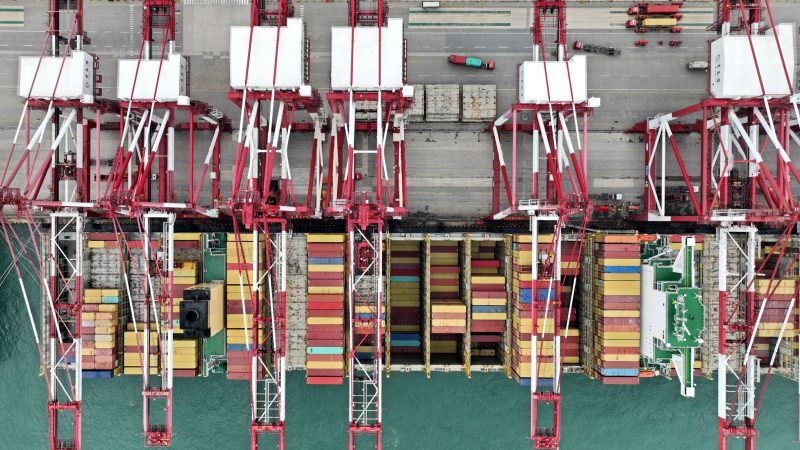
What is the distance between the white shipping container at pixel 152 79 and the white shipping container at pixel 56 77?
2644 millimetres

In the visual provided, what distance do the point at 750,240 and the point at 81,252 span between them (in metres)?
52.3

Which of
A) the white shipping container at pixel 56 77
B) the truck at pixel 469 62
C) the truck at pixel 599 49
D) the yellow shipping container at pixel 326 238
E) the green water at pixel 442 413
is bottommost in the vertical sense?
the green water at pixel 442 413

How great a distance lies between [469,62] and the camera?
3841 cm

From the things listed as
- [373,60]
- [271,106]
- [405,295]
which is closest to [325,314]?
[405,295]

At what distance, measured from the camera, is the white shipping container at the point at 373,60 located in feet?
95.0

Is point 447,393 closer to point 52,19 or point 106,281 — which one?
point 106,281

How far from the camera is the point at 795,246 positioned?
3519 centimetres

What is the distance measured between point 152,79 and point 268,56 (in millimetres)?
10657

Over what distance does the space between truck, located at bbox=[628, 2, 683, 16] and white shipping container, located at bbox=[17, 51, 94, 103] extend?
157 feet

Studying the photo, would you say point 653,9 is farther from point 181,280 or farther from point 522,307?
point 181,280

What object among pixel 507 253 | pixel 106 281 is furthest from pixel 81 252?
pixel 507 253

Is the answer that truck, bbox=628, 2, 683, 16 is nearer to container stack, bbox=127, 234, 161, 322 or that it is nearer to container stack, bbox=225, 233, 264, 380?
container stack, bbox=225, 233, 264, 380

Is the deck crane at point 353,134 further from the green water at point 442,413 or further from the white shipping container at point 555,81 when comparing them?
the white shipping container at point 555,81

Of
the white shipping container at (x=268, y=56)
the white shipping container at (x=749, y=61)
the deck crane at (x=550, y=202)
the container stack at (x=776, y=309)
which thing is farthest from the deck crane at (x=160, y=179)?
the container stack at (x=776, y=309)
